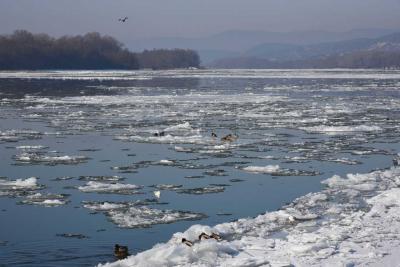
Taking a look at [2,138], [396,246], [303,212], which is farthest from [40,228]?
[2,138]

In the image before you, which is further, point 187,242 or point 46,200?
point 46,200

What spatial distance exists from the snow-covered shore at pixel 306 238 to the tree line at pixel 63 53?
10040 centimetres

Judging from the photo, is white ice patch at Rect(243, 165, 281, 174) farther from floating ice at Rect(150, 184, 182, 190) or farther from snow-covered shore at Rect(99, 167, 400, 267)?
snow-covered shore at Rect(99, 167, 400, 267)

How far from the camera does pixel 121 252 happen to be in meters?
7.23

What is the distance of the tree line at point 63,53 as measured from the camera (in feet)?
357

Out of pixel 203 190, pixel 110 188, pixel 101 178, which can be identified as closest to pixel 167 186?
pixel 203 190

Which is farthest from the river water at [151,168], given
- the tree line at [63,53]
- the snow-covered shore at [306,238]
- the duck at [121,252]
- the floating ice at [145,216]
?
the tree line at [63,53]

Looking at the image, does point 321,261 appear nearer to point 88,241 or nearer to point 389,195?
point 88,241

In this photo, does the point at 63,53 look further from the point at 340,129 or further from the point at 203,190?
the point at 203,190

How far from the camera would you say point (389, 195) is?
9.81 meters

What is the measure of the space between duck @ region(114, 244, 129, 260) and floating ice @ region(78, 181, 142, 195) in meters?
3.40

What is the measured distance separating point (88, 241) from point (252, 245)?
2113 millimetres

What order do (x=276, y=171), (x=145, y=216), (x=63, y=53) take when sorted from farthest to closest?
(x=63, y=53) < (x=276, y=171) < (x=145, y=216)

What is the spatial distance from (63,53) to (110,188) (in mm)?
110636
